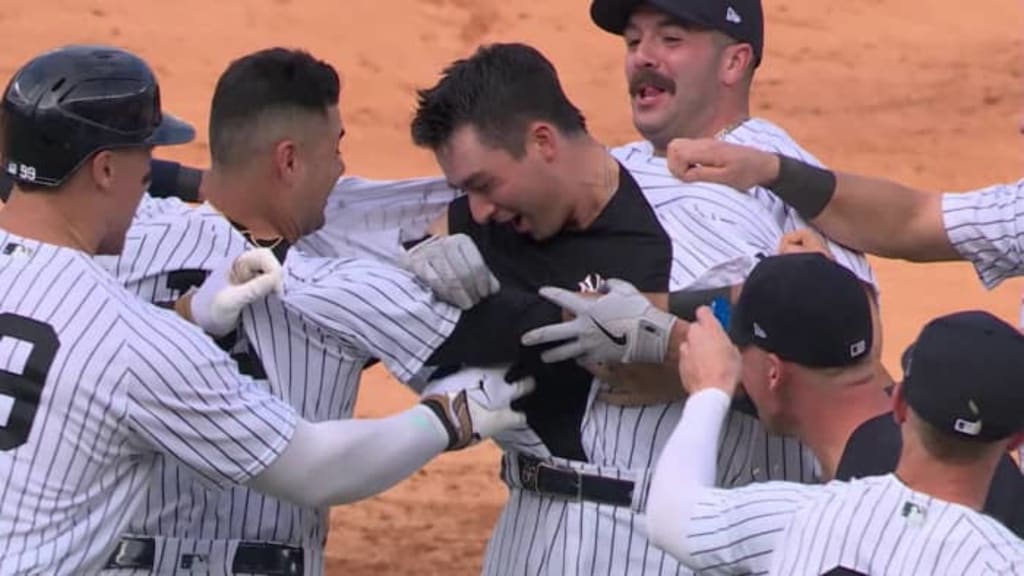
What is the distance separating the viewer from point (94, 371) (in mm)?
4684

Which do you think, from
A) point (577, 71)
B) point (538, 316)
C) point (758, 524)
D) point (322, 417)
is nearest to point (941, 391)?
point (758, 524)

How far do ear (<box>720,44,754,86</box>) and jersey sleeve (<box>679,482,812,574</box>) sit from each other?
175 cm

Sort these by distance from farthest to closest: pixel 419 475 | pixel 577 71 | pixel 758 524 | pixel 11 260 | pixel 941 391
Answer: pixel 577 71 → pixel 419 475 → pixel 11 260 → pixel 758 524 → pixel 941 391

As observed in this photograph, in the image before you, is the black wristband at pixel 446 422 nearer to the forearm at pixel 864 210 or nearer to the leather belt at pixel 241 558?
the leather belt at pixel 241 558

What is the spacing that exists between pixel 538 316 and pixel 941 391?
1502 mm

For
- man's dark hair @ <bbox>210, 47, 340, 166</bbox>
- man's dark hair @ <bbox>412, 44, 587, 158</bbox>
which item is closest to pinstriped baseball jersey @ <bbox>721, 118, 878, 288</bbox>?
man's dark hair @ <bbox>412, 44, 587, 158</bbox>

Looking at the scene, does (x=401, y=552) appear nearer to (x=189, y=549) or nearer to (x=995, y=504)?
(x=189, y=549)

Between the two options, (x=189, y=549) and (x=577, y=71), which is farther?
(x=577, y=71)

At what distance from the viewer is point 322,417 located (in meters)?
5.54

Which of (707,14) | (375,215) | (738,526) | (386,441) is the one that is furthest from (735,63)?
(738,526)

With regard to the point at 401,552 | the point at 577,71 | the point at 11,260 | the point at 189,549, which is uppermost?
the point at 577,71

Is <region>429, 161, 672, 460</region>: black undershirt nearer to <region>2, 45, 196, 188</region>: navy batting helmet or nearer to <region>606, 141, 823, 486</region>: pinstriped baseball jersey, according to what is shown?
<region>606, 141, 823, 486</region>: pinstriped baseball jersey

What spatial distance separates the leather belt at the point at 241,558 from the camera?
549 centimetres

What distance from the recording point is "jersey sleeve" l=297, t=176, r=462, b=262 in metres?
5.91
